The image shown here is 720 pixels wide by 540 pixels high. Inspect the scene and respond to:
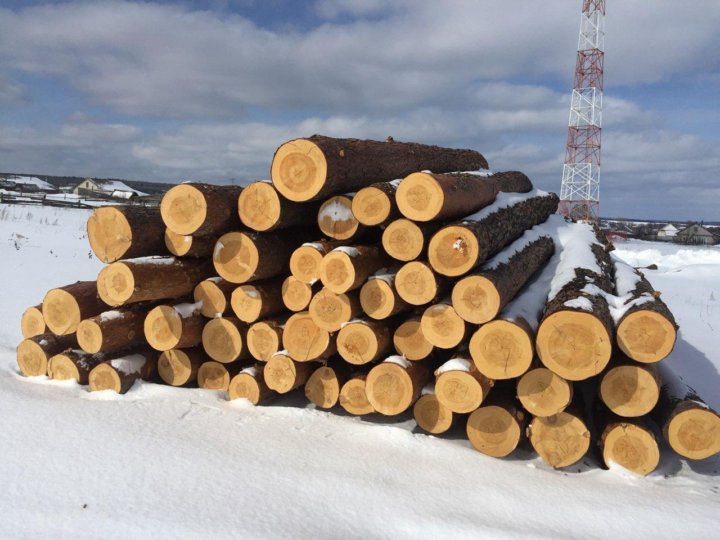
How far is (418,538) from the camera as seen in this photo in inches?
112

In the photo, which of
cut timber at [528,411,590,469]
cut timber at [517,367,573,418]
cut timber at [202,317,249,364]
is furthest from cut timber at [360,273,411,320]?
cut timber at [528,411,590,469]

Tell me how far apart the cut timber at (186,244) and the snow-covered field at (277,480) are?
51.0 inches

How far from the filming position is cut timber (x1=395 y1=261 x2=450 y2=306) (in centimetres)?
418

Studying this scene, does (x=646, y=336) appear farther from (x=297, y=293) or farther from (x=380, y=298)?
(x=297, y=293)

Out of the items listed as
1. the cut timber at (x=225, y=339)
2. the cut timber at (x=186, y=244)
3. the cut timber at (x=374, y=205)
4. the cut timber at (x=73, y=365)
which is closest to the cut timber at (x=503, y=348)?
the cut timber at (x=374, y=205)

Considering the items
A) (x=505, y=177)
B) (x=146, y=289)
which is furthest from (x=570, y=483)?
(x=505, y=177)

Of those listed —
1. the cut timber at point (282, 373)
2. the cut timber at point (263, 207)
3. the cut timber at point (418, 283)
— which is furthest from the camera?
the cut timber at point (282, 373)

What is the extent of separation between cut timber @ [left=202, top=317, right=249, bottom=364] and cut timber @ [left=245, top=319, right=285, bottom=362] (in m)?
0.10

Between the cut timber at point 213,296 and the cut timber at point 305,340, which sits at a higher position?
the cut timber at point 213,296

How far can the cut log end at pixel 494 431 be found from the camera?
4.07 metres

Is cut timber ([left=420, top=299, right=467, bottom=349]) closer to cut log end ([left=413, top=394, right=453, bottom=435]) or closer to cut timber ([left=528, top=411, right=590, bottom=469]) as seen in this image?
cut log end ([left=413, top=394, right=453, bottom=435])

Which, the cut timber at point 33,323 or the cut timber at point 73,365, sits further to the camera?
the cut timber at point 33,323

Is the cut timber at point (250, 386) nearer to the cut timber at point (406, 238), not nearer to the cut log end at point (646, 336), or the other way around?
the cut timber at point (406, 238)

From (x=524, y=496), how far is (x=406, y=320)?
1.67 metres
